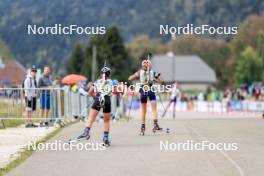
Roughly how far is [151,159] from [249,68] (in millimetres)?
112251

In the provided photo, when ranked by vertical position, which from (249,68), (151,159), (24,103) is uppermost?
(249,68)

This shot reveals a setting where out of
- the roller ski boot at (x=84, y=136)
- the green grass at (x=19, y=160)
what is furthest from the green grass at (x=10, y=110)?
the roller ski boot at (x=84, y=136)

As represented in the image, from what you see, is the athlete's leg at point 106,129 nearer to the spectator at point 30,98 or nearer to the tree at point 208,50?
the spectator at point 30,98

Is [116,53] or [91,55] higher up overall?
[116,53]

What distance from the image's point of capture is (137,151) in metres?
14.1

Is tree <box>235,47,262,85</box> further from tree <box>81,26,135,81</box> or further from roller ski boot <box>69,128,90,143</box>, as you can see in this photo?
roller ski boot <box>69,128,90,143</box>

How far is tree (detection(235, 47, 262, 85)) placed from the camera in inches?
4830

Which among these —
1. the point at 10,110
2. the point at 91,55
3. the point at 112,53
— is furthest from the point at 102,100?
the point at 112,53

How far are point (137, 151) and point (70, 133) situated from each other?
4.76 metres

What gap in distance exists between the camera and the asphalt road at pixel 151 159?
11234 millimetres

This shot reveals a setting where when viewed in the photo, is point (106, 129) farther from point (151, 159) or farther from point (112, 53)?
point (112, 53)

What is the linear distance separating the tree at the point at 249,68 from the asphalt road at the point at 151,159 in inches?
4181

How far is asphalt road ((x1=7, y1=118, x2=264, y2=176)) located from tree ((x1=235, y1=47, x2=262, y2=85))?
106 metres

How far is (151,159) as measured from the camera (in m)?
12.8
